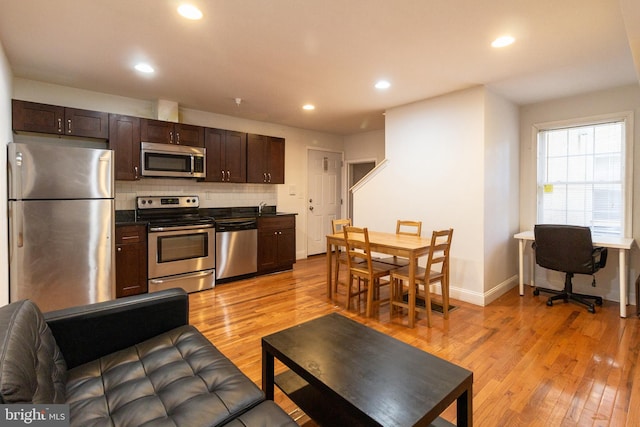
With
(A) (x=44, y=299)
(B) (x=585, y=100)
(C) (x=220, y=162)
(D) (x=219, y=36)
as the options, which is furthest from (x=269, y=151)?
(B) (x=585, y=100)

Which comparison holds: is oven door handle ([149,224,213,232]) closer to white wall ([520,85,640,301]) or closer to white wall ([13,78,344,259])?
white wall ([13,78,344,259])

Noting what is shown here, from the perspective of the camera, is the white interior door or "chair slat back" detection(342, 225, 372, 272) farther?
the white interior door

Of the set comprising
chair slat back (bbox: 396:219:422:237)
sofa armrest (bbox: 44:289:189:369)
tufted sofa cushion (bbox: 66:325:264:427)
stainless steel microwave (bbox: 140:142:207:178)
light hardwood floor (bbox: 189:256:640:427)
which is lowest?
light hardwood floor (bbox: 189:256:640:427)

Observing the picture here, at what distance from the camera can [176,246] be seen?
A: 395 centimetres

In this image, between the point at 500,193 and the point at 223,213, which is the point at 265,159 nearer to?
the point at 223,213

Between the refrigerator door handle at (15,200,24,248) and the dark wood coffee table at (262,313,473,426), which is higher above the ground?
the refrigerator door handle at (15,200,24,248)

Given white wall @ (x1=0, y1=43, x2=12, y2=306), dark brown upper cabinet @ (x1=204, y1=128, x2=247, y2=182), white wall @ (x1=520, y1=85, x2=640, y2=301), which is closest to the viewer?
white wall @ (x1=0, y1=43, x2=12, y2=306)

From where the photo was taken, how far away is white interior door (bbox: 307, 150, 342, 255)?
6.23 meters

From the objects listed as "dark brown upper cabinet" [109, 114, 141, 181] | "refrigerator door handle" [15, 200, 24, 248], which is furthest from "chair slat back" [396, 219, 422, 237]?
"refrigerator door handle" [15, 200, 24, 248]

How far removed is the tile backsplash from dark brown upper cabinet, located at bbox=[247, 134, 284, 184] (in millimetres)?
361

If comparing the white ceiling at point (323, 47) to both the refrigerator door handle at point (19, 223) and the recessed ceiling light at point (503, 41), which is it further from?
the refrigerator door handle at point (19, 223)

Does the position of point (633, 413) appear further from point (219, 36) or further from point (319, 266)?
point (319, 266)

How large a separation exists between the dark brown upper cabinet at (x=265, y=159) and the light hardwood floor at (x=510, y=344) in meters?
1.76

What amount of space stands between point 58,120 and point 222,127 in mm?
2039
